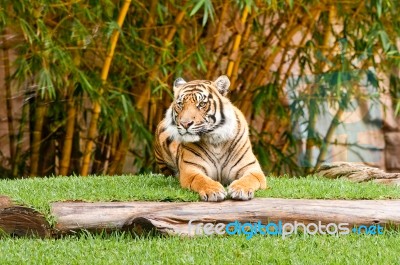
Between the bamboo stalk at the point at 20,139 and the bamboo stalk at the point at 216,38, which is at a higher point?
the bamboo stalk at the point at 216,38

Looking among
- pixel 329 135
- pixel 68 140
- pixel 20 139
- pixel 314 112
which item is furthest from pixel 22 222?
pixel 329 135

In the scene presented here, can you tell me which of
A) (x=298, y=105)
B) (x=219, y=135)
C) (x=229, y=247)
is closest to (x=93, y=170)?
(x=298, y=105)

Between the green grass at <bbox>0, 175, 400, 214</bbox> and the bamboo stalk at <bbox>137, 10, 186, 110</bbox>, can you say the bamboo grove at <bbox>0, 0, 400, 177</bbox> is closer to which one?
the bamboo stalk at <bbox>137, 10, 186, 110</bbox>

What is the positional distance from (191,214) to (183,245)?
0.30m

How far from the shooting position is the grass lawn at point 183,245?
3803mm

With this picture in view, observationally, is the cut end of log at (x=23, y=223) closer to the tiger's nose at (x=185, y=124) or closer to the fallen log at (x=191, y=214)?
the fallen log at (x=191, y=214)

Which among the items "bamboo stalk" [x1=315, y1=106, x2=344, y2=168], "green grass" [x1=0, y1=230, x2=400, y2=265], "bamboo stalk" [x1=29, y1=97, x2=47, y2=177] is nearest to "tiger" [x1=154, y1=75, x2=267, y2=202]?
"green grass" [x1=0, y1=230, x2=400, y2=265]

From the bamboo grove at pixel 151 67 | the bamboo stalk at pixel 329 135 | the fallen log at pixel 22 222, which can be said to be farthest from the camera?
the bamboo stalk at pixel 329 135

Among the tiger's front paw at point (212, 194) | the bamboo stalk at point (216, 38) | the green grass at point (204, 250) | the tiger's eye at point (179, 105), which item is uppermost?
the bamboo stalk at point (216, 38)

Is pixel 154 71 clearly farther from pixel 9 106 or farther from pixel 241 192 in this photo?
pixel 241 192

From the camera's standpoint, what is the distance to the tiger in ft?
16.0

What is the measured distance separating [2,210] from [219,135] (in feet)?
4.72

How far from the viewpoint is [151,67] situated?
7.48 m

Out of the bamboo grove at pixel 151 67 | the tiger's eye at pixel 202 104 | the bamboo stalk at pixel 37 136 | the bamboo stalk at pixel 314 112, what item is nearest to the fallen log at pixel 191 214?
the tiger's eye at pixel 202 104
